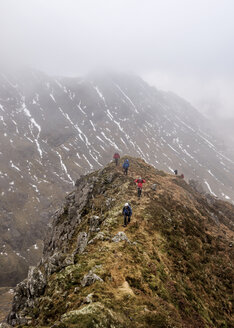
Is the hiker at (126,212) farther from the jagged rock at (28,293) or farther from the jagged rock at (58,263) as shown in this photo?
the jagged rock at (28,293)

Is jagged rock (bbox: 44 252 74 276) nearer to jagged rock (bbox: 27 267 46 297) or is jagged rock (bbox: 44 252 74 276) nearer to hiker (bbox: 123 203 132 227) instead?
jagged rock (bbox: 27 267 46 297)

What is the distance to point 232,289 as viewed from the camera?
73.5ft

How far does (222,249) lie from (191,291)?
1219cm

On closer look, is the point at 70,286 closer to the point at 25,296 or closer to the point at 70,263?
the point at 70,263

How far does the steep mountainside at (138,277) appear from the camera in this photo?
41.5 feet

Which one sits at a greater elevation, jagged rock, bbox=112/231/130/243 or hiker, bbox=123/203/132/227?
hiker, bbox=123/203/132/227

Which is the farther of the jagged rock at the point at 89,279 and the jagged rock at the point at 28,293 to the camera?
the jagged rock at the point at 28,293

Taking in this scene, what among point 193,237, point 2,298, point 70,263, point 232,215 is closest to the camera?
point 70,263

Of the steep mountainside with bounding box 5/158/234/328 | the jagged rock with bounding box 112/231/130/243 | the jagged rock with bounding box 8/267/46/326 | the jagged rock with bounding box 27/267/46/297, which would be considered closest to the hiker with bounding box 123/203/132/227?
the steep mountainside with bounding box 5/158/234/328

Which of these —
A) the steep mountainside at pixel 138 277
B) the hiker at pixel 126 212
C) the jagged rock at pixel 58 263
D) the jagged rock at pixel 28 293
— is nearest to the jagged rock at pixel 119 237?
the steep mountainside at pixel 138 277

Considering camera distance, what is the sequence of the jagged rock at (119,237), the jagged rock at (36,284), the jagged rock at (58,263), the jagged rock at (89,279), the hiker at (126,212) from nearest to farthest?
the jagged rock at (89,279) → the jagged rock at (36,284) → the jagged rock at (58,263) → the jagged rock at (119,237) → the hiker at (126,212)

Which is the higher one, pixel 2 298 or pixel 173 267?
pixel 2 298

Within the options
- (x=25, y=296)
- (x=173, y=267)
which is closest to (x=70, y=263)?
(x=25, y=296)

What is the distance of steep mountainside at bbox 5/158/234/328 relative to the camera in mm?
12656
